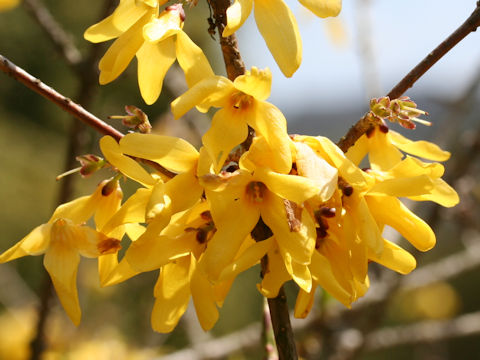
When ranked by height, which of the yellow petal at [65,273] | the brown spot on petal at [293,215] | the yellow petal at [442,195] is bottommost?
the yellow petal at [65,273]

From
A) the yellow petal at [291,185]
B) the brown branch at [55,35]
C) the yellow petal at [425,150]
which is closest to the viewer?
the yellow petal at [291,185]

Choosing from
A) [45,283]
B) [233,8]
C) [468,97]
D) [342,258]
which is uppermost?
[233,8]

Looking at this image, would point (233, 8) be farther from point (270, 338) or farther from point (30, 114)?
point (30, 114)

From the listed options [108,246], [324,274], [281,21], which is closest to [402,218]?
[324,274]

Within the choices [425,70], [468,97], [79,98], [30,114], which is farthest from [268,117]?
[30,114]

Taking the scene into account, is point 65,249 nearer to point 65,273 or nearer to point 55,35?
point 65,273

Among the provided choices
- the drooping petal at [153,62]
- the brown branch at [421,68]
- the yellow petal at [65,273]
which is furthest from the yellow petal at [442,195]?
the yellow petal at [65,273]

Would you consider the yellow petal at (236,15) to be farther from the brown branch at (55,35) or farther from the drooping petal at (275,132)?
the brown branch at (55,35)

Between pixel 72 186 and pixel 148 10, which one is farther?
pixel 72 186
